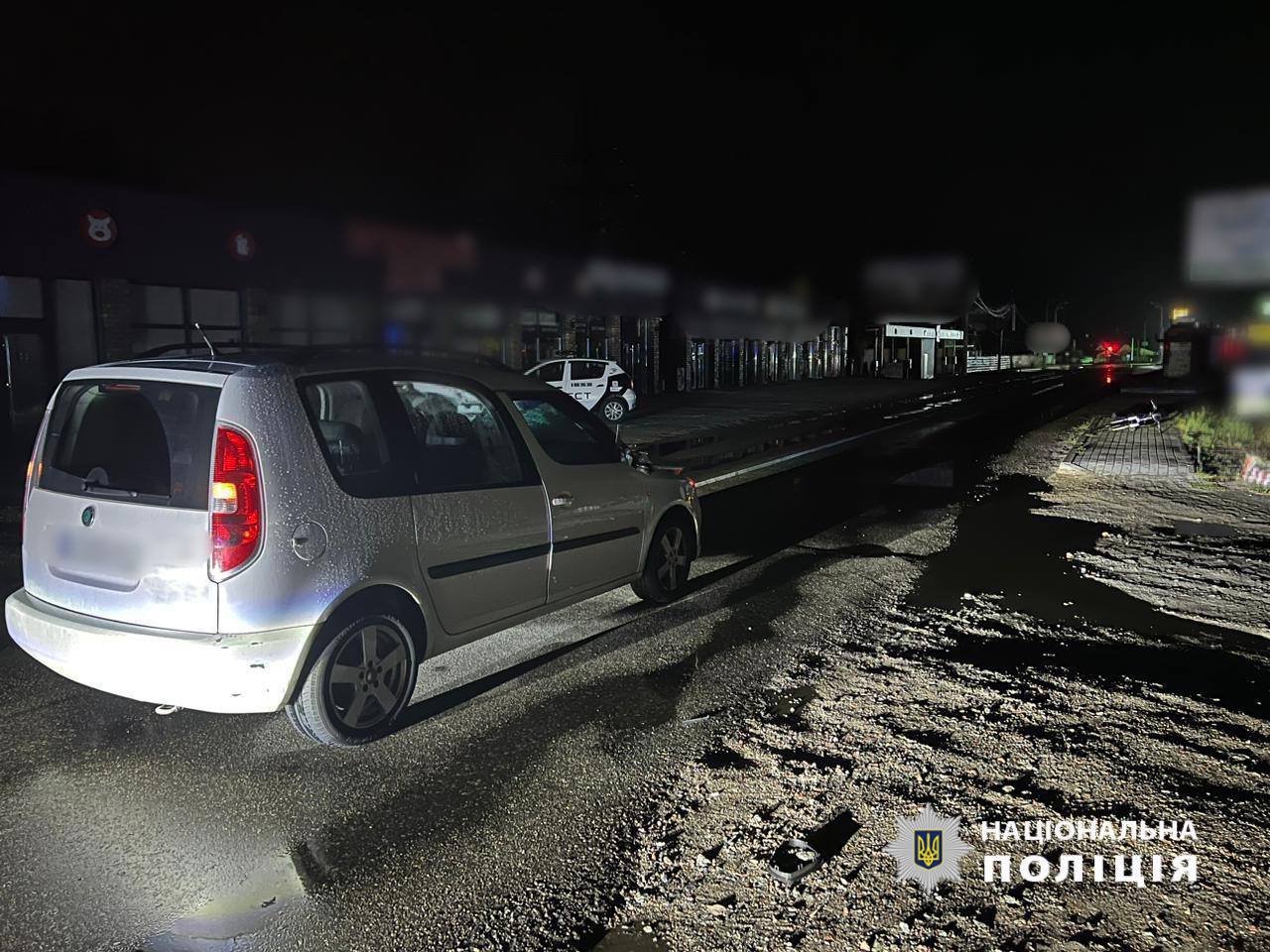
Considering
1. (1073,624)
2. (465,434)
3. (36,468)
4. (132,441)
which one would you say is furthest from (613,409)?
(132,441)

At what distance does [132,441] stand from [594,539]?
2571mm

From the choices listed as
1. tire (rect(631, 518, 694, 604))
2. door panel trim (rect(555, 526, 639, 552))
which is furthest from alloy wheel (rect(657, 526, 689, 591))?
door panel trim (rect(555, 526, 639, 552))

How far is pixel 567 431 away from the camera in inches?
237

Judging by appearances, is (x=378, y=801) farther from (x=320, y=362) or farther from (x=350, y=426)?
(x=320, y=362)

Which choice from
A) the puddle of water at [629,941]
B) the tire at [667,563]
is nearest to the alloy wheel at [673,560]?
the tire at [667,563]

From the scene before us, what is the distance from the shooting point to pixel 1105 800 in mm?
3799

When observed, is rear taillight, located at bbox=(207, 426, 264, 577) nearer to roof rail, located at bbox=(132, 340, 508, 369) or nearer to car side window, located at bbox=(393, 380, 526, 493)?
roof rail, located at bbox=(132, 340, 508, 369)

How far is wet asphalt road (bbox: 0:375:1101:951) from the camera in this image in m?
3.09

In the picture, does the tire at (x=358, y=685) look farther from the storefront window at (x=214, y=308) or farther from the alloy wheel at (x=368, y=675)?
the storefront window at (x=214, y=308)

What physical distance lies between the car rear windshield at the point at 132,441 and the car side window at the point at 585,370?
767 inches

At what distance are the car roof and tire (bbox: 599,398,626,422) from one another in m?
18.7

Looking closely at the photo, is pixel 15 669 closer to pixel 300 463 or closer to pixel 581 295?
pixel 300 463

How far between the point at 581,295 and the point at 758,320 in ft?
47.4

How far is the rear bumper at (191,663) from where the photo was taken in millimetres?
3844
